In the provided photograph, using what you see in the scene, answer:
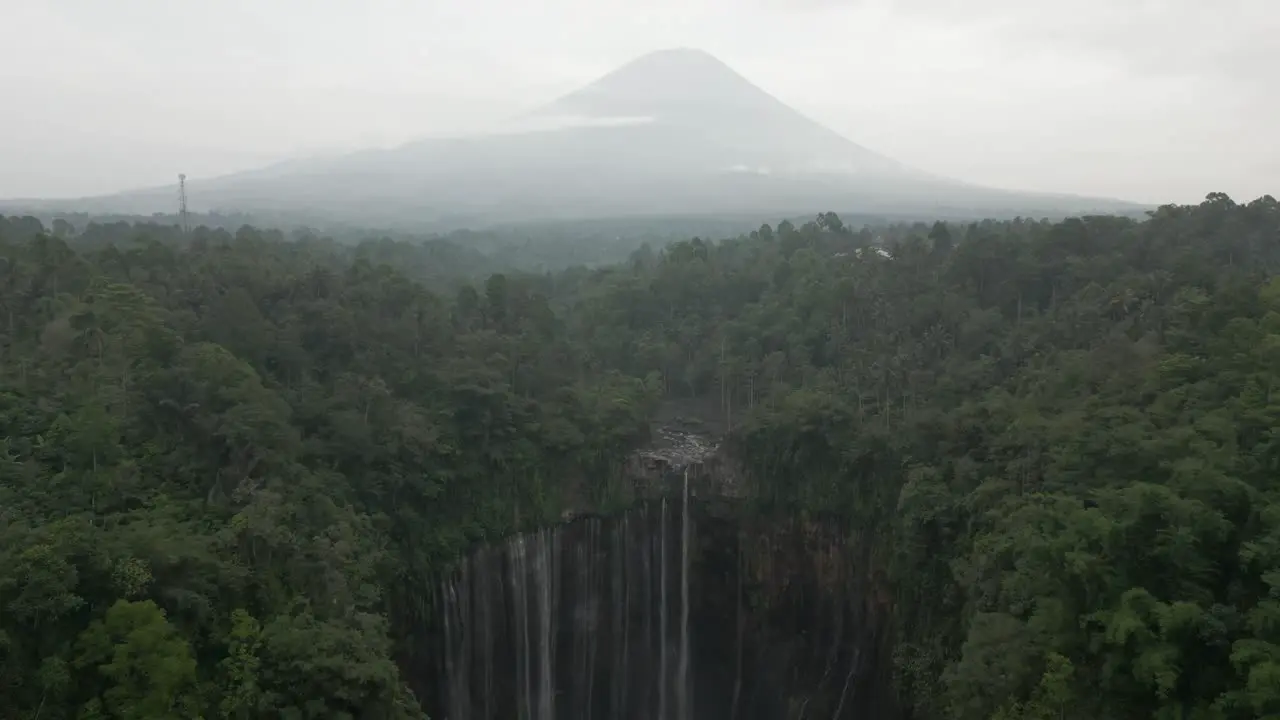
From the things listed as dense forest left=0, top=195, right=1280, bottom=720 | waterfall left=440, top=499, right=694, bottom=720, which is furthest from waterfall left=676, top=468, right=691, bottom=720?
dense forest left=0, top=195, right=1280, bottom=720

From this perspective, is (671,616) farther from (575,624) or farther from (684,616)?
(575,624)

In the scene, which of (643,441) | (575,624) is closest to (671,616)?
(575,624)

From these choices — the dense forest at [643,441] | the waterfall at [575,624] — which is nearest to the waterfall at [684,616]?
the waterfall at [575,624]

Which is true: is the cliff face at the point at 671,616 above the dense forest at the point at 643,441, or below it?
below

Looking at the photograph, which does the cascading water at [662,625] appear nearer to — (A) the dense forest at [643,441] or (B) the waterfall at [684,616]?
(B) the waterfall at [684,616]

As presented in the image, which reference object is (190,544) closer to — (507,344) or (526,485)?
(526,485)

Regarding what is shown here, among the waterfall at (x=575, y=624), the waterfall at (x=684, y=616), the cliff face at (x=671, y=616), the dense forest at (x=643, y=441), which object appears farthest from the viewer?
the waterfall at (x=684, y=616)

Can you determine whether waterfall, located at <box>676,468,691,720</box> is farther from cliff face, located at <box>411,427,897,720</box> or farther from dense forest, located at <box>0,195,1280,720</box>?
dense forest, located at <box>0,195,1280,720</box>
